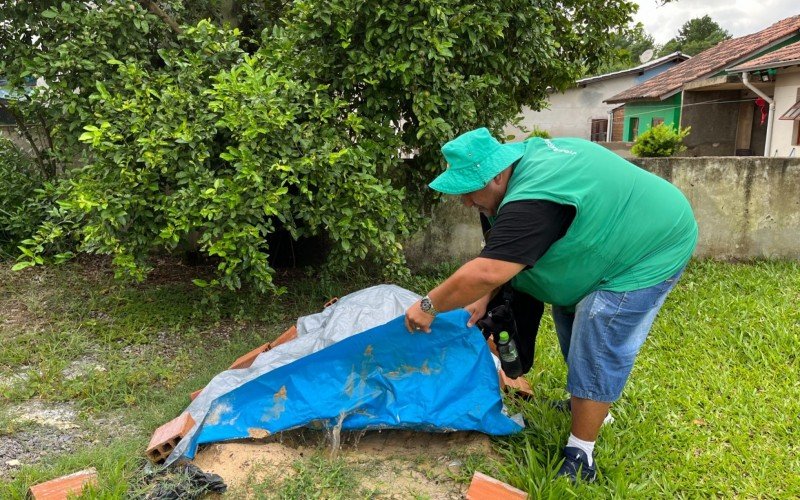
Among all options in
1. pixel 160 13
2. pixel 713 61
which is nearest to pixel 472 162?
pixel 160 13

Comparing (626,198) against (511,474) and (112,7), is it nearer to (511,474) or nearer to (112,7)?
(511,474)

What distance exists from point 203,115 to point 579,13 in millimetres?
3584

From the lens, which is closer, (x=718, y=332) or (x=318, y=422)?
(x=318, y=422)

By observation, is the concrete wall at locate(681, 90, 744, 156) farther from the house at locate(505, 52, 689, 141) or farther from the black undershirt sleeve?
the black undershirt sleeve

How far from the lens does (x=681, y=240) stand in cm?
241

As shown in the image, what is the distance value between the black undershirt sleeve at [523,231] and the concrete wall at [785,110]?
10221 millimetres

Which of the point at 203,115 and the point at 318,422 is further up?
the point at 203,115

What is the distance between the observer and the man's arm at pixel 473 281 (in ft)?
6.81

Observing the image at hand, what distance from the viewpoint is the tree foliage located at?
3.50 m

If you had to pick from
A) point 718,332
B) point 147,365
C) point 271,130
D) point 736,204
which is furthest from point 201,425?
point 736,204

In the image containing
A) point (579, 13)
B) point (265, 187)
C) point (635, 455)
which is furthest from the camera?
point (579, 13)

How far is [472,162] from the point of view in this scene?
221cm

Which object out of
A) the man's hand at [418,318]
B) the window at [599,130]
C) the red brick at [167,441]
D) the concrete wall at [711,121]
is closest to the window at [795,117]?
the concrete wall at [711,121]

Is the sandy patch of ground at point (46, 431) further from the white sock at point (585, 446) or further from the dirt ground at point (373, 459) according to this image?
the white sock at point (585, 446)
